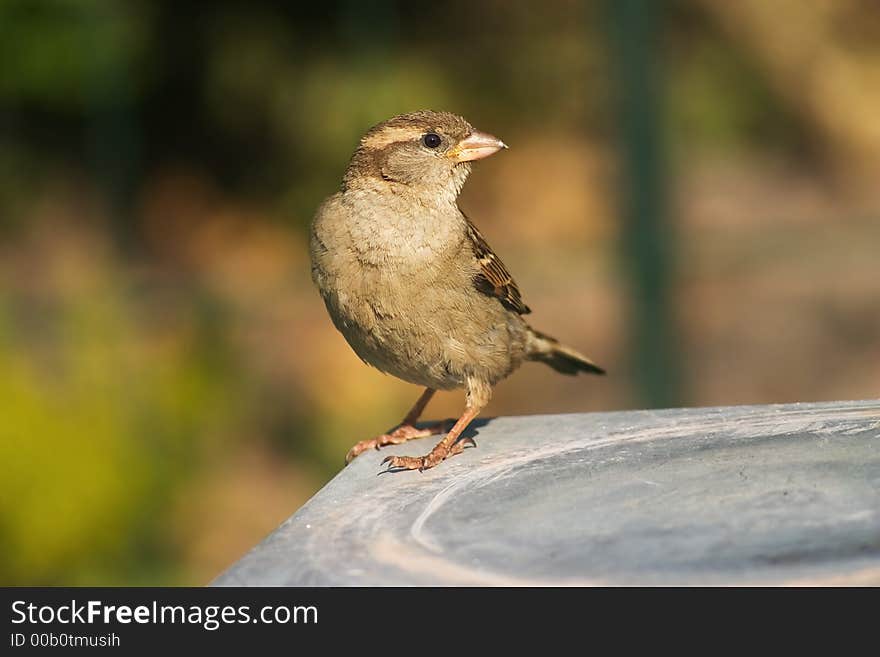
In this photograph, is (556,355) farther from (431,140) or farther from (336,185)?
(336,185)

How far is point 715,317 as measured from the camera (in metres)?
6.75

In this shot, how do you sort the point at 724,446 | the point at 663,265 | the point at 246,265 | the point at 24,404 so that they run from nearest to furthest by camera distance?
the point at 724,446
the point at 24,404
the point at 663,265
the point at 246,265

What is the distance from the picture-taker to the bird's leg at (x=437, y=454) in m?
2.98

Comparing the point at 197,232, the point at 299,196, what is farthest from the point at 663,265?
the point at 197,232

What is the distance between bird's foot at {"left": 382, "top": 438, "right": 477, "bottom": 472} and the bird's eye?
3.30 ft

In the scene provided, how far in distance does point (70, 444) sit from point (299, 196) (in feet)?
6.36

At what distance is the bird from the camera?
363 cm

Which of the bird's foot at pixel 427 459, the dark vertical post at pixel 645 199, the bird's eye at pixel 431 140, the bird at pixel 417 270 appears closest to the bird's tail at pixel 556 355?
the bird at pixel 417 270

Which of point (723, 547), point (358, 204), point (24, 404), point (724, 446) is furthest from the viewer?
point (24, 404)

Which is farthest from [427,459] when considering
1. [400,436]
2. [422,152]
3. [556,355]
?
[556,355]

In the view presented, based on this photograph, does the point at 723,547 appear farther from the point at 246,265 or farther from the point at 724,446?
the point at 246,265

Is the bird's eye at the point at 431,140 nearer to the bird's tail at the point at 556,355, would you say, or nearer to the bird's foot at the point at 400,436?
the bird's tail at the point at 556,355

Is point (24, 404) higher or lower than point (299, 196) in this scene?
lower

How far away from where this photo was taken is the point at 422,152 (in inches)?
154
